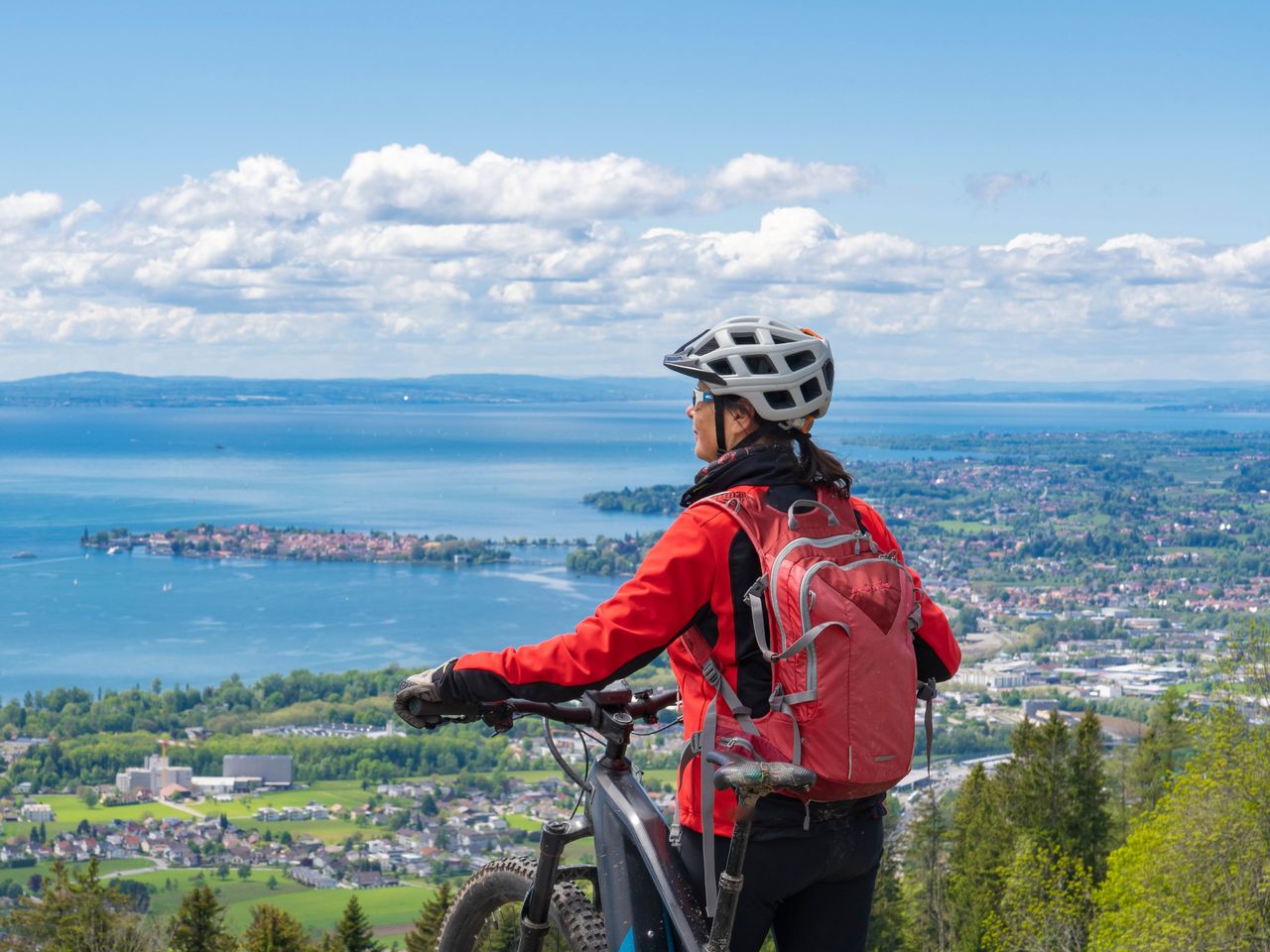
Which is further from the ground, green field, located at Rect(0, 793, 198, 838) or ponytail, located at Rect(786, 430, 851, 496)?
ponytail, located at Rect(786, 430, 851, 496)

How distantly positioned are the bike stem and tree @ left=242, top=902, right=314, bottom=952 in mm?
21511

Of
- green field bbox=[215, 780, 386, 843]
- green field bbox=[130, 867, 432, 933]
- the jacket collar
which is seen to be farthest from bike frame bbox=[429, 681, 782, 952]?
green field bbox=[215, 780, 386, 843]

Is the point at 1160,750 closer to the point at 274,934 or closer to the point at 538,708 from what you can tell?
the point at 274,934

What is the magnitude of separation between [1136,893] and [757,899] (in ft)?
58.9

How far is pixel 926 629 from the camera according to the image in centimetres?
373

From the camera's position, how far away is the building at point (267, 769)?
225 ft

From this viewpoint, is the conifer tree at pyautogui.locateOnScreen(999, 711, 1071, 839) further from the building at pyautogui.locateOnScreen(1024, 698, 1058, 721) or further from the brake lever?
the brake lever

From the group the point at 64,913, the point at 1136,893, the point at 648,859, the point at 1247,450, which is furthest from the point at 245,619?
the point at 1247,450

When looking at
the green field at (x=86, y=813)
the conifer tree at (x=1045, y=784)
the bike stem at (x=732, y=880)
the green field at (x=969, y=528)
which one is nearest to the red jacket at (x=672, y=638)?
the bike stem at (x=732, y=880)

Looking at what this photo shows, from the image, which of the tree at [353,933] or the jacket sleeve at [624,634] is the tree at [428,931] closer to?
the tree at [353,933]

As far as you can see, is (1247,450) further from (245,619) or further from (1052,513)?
(245,619)

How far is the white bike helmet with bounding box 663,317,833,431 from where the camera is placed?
354 cm

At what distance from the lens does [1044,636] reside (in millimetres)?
95688

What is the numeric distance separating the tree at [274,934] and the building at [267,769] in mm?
45858
